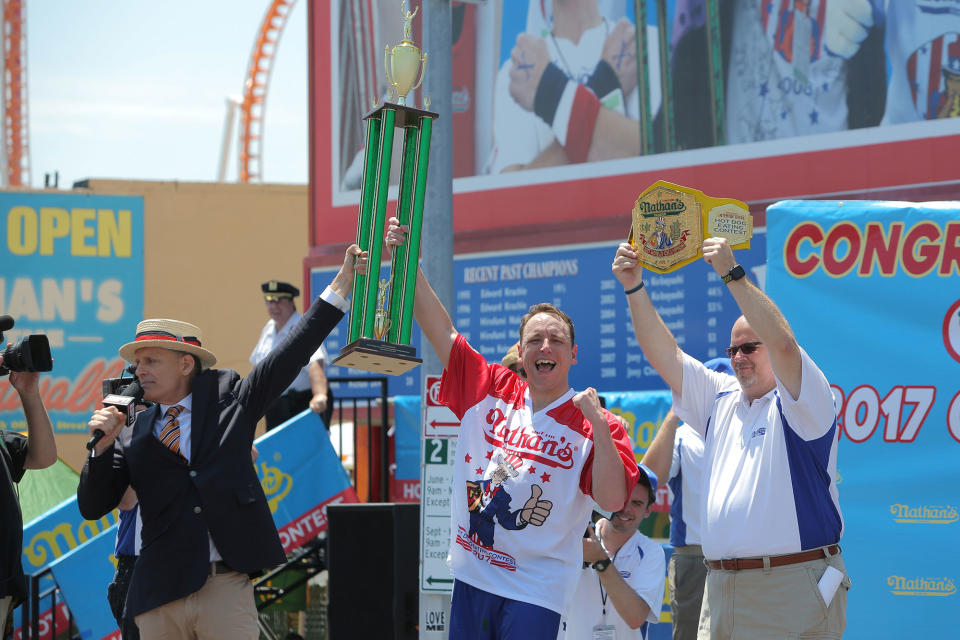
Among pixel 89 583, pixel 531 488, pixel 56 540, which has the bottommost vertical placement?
pixel 89 583

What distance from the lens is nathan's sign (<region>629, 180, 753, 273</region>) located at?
167 inches

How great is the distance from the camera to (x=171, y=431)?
15.1 feet

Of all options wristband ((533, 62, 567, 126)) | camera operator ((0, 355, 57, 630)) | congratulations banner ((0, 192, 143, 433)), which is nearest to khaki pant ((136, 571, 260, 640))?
camera operator ((0, 355, 57, 630))

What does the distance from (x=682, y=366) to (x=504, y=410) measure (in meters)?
0.76

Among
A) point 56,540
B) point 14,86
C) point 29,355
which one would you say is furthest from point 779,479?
point 14,86

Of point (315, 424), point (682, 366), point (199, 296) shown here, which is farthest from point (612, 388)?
point (199, 296)

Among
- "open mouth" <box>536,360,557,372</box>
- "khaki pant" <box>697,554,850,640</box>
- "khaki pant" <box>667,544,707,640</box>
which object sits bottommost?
"khaki pant" <box>667,544,707,640</box>

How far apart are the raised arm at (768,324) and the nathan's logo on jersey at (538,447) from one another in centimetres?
74

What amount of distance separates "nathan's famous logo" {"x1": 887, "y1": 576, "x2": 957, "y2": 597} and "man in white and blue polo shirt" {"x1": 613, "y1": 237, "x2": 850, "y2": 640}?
1480 millimetres

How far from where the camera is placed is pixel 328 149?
11.3 metres

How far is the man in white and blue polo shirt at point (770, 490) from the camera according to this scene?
4051mm

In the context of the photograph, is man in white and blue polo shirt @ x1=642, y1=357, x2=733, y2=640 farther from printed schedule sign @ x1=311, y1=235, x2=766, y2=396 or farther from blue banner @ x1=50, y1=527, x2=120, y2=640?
blue banner @ x1=50, y1=527, x2=120, y2=640

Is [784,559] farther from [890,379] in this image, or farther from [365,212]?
[365,212]

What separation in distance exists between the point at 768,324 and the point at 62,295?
49.2ft
